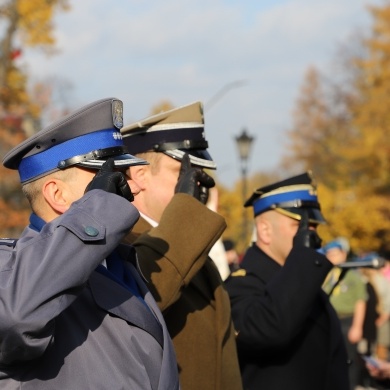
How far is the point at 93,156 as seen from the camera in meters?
2.81

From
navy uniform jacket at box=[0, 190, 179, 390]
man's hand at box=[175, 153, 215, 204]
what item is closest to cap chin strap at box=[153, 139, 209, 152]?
man's hand at box=[175, 153, 215, 204]

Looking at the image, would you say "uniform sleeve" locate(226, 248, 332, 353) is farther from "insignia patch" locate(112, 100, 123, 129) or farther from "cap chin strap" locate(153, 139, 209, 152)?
"insignia patch" locate(112, 100, 123, 129)

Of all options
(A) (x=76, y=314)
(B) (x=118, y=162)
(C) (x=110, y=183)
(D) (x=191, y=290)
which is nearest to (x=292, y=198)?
(D) (x=191, y=290)

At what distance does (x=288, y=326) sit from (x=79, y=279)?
6.80 ft

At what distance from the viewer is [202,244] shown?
134 inches

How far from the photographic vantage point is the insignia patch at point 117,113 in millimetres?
2943

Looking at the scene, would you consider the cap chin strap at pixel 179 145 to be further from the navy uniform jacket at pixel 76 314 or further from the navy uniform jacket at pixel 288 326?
the navy uniform jacket at pixel 76 314

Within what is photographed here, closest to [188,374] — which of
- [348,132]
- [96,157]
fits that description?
[96,157]

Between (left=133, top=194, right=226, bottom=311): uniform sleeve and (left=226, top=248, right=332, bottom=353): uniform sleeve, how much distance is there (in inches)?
35.3

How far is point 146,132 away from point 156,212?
1.16ft

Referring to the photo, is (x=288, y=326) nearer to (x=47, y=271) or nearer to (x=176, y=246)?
(x=176, y=246)

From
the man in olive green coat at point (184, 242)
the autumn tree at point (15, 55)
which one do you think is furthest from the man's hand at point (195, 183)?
the autumn tree at point (15, 55)

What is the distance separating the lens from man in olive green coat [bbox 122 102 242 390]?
11.0 feet

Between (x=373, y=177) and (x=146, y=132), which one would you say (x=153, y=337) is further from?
(x=373, y=177)
